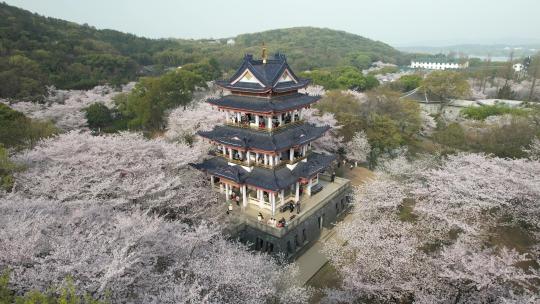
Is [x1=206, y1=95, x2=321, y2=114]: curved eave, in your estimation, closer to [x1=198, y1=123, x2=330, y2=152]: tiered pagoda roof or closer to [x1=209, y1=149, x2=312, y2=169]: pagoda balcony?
[x1=198, y1=123, x2=330, y2=152]: tiered pagoda roof

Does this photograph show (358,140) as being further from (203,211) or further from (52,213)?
(52,213)

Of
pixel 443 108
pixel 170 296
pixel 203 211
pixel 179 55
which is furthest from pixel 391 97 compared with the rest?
pixel 179 55

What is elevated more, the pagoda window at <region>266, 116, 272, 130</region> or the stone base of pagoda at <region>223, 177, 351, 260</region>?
the pagoda window at <region>266, 116, 272, 130</region>

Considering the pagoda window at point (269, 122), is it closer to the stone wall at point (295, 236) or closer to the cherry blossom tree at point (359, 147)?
the stone wall at point (295, 236)

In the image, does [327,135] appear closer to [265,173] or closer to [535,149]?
[265,173]

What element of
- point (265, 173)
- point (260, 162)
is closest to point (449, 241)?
point (265, 173)

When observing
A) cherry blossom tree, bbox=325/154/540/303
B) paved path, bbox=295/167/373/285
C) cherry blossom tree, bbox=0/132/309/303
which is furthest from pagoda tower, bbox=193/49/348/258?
cherry blossom tree, bbox=325/154/540/303
